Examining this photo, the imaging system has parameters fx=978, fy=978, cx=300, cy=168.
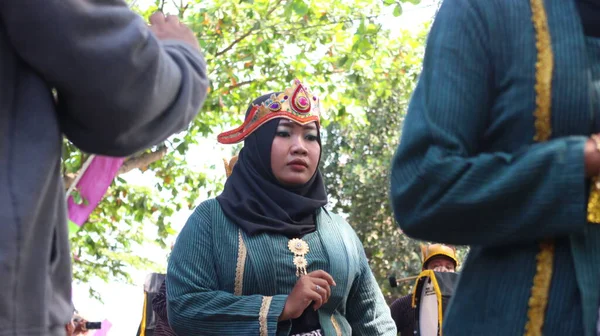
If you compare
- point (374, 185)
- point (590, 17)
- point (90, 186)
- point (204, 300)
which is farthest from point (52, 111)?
point (374, 185)

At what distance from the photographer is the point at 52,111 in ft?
5.62

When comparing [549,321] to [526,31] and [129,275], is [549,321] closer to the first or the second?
[526,31]

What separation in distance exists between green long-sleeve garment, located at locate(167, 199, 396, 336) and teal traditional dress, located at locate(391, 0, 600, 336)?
70.9 inches

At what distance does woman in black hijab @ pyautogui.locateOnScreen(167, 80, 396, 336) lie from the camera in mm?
3705

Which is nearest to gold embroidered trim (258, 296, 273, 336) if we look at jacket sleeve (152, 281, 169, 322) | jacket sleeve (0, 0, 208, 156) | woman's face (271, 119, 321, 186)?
woman's face (271, 119, 321, 186)

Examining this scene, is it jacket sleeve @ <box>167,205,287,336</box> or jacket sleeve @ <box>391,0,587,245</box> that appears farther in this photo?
jacket sleeve @ <box>167,205,287,336</box>

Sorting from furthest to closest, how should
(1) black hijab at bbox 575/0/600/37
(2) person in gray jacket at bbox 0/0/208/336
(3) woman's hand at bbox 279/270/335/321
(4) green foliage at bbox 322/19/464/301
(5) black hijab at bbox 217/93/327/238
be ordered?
(4) green foliage at bbox 322/19/464/301, (5) black hijab at bbox 217/93/327/238, (3) woman's hand at bbox 279/270/335/321, (1) black hijab at bbox 575/0/600/37, (2) person in gray jacket at bbox 0/0/208/336

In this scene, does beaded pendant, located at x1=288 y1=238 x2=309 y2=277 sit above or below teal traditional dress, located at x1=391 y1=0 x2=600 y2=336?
below

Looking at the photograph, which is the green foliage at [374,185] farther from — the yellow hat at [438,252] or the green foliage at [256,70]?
the yellow hat at [438,252]

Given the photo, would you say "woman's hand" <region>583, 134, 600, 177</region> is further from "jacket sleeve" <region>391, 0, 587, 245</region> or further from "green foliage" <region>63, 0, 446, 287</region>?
"green foliage" <region>63, 0, 446, 287</region>

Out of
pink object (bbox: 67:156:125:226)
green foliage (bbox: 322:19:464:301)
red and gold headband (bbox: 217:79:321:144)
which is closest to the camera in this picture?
red and gold headband (bbox: 217:79:321:144)

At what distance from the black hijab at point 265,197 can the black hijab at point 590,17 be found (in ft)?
6.92

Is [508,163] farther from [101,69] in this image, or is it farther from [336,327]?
[336,327]

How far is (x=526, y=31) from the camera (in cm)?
193
